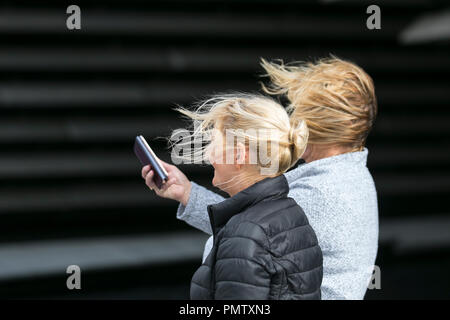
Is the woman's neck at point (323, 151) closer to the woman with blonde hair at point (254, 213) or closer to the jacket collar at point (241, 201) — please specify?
the woman with blonde hair at point (254, 213)

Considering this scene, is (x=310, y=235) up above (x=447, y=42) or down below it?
below

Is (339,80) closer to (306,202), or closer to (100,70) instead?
(306,202)

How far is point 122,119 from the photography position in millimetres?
3879

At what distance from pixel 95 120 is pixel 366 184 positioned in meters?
2.71

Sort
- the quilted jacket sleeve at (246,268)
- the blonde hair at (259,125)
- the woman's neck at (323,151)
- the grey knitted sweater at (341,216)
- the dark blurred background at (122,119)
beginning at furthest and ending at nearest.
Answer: the dark blurred background at (122,119) → the woman's neck at (323,151) → the grey knitted sweater at (341,216) → the blonde hair at (259,125) → the quilted jacket sleeve at (246,268)

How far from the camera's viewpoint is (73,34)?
12.3 ft

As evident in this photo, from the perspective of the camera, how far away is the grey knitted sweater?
136 cm

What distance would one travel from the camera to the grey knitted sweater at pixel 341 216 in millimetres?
1359

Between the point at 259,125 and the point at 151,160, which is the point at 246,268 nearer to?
the point at 259,125

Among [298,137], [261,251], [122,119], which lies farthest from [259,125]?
[122,119]

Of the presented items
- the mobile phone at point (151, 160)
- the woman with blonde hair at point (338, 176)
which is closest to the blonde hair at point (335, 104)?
the woman with blonde hair at point (338, 176)

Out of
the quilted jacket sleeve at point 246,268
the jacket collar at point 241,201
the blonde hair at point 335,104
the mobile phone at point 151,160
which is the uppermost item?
the blonde hair at point 335,104

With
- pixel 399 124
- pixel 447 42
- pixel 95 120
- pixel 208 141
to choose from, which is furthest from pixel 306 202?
pixel 447 42
